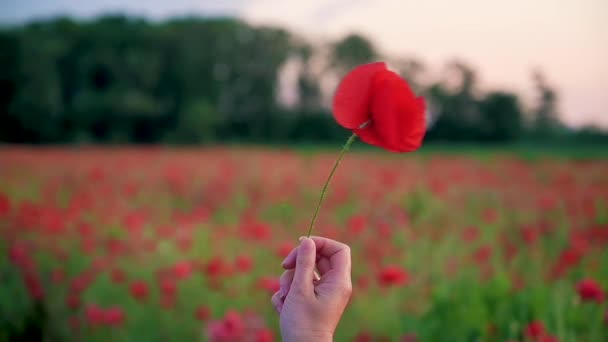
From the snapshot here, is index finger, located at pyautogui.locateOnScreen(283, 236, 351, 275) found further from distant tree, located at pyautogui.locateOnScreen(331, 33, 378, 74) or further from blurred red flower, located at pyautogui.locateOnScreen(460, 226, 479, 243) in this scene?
distant tree, located at pyautogui.locateOnScreen(331, 33, 378, 74)

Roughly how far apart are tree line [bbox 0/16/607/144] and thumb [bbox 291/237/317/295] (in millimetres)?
14987

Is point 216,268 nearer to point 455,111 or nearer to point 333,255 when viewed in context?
point 333,255

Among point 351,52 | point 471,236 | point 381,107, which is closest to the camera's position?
point 381,107

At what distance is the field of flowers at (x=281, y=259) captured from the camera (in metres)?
1.91

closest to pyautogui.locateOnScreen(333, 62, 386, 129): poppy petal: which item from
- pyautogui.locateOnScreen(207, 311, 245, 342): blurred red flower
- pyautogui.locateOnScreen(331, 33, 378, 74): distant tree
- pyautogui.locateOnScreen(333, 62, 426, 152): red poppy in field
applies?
pyautogui.locateOnScreen(333, 62, 426, 152): red poppy in field

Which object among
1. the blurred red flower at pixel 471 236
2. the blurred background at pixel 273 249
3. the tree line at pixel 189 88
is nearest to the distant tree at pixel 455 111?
the tree line at pixel 189 88

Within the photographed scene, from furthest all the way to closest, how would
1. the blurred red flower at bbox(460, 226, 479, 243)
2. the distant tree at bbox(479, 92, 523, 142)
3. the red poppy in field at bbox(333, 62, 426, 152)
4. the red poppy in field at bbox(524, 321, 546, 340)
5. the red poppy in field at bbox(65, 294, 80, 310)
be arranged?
the distant tree at bbox(479, 92, 523, 142) < the blurred red flower at bbox(460, 226, 479, 243) < the red poppy in field at bbox(65, 294, 80, 310) < the red poppy in field at bbox(524, 321, 546, 340) < the red poppy in field at bbox(333, 62, 426, 152)

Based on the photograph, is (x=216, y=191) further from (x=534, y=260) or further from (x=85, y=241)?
(x=534, y=260)

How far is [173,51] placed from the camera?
82.8ft

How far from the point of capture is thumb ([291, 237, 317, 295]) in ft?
1.60

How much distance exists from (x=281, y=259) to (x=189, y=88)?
2216 centimetres

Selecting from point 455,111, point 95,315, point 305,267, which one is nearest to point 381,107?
point 305,267

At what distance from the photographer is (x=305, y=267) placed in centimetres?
49

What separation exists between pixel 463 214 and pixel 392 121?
4.12 m
